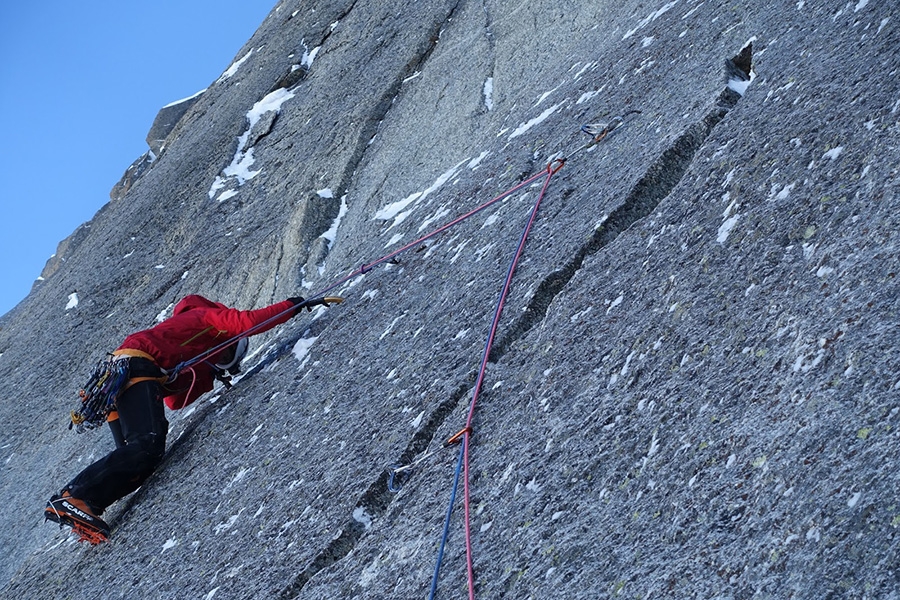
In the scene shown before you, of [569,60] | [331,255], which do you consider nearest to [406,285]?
[331,255]

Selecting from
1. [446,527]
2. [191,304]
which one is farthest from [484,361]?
[191,304]

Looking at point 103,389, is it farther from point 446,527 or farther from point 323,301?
point 446,527

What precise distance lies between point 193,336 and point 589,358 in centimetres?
353

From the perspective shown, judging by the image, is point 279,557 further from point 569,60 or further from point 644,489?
point 569,60

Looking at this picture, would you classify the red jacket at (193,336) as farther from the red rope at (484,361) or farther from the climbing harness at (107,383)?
the red rope at (484,361)

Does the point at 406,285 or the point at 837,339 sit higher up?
the point at 406,285

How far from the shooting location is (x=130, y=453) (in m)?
6.04

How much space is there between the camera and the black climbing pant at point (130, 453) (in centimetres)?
590

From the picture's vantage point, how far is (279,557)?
4.40 m

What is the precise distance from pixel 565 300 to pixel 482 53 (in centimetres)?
546

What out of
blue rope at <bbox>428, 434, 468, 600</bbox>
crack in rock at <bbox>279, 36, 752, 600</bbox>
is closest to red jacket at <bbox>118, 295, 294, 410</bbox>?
crack in rock at <bbox>279, 36, 752, 600</bbox>

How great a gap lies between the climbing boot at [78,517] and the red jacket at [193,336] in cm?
102

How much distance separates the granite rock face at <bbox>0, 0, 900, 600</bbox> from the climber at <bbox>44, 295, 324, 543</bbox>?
0.63ft

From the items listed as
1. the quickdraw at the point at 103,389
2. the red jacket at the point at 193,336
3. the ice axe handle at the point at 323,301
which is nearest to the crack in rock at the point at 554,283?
the ice axe handle at the point at 323,301
